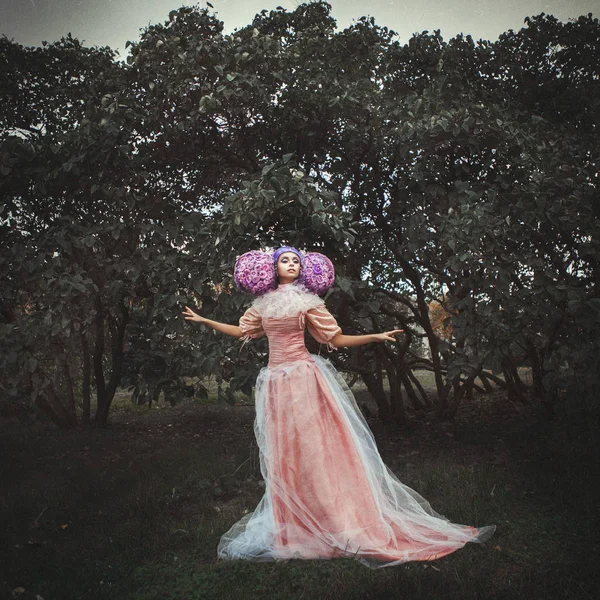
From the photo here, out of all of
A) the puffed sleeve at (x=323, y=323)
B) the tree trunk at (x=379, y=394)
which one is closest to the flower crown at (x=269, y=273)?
the puffed sleeve at (x=323, y=323)

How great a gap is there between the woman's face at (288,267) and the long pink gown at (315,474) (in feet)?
0.19

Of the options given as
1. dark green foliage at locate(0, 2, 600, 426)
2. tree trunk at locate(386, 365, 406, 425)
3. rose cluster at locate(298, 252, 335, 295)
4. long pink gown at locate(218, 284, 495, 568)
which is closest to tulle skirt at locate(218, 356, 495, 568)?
long pink gown at locate(218, 284, 495, 568)

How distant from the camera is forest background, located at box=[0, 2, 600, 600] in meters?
3.02

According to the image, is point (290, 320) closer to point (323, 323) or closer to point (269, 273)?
point (323, 323)

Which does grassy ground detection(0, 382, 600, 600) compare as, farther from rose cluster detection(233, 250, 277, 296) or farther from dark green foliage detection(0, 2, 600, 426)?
rose cluster detection(233, 250, 277, 296)

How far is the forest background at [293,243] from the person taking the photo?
119 inches

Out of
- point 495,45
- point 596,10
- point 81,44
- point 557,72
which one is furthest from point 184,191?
point 596,10

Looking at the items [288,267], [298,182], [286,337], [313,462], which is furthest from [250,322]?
[298,182]

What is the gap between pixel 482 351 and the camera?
13.0ft

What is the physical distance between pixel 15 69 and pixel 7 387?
3.33 metres

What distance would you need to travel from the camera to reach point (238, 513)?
3645 mm

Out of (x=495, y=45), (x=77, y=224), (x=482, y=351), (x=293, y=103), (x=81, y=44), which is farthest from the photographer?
(x=81, y=44)

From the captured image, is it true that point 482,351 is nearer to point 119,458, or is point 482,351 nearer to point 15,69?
point 119,458

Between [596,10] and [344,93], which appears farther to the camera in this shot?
[596,10]
